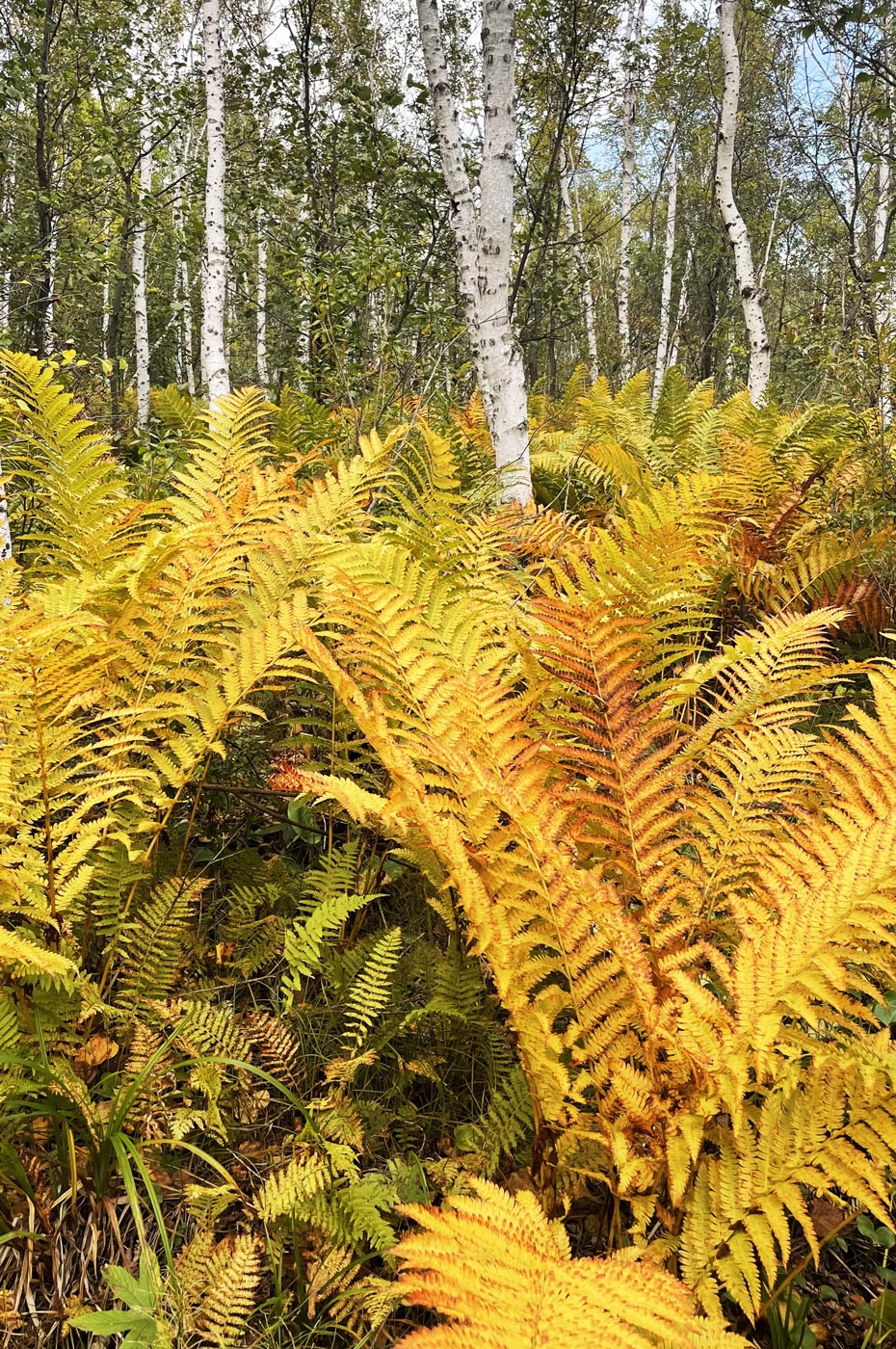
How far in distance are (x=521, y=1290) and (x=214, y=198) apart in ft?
21.9

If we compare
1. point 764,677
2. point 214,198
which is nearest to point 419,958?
point 764,677

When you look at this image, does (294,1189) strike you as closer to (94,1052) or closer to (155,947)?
(94,1052)

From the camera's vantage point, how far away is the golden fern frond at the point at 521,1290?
0.78m

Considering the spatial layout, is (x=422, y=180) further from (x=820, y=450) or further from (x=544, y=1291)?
(x=544, y=1291)

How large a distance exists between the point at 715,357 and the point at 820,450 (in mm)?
12723

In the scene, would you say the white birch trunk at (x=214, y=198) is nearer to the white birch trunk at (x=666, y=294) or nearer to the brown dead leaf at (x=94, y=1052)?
the brown dead leaf at (x=94, y=1052)

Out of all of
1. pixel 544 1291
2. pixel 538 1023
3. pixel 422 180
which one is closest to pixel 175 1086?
pixel 538 1023

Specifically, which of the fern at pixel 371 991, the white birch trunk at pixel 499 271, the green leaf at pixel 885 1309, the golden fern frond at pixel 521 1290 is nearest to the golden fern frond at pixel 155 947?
the fern at pixel 371 991

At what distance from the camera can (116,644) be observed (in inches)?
60.7

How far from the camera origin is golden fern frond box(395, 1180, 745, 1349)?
Answer: 0.78 metres

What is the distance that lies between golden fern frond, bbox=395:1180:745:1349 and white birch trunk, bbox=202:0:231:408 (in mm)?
5711

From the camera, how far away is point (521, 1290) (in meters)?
0.83

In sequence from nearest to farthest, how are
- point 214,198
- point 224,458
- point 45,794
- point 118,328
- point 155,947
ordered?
point 45,794 < point 155,947 < point 224,458 < point 214,198 < point 118,328

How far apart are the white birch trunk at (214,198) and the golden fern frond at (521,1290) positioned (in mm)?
5711
